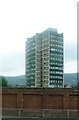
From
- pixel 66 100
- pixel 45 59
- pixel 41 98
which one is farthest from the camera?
pixel 66 100

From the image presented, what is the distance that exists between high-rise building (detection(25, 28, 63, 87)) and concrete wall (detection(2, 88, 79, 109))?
546mm

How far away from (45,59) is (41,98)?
2.65 metres

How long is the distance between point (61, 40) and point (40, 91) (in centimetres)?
368

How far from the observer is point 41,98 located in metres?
21.5

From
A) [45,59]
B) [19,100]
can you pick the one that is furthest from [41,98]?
[45,59]

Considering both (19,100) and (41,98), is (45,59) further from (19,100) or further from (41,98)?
(19,100)

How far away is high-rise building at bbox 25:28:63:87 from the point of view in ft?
66.1

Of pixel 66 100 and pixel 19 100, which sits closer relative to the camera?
pixel 19 100

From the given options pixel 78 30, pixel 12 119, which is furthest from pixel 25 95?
pixel 78 30

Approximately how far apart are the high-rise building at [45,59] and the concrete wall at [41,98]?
546 millimetres

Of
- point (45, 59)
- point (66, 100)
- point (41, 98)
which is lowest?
point (66, 100)

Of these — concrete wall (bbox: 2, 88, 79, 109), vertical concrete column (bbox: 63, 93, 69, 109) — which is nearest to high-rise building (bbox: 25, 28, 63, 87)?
concrete wall (bbox: 2, 88, 79, 109)

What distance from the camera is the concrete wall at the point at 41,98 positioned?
21.2 meters

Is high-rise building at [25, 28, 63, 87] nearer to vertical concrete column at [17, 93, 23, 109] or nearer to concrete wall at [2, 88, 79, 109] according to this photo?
concrete wall at [2, 88, 79, 109]
